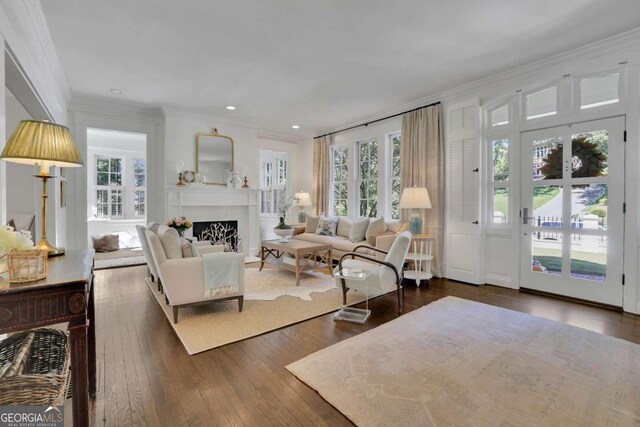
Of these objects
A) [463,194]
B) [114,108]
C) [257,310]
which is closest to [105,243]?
[114,108]

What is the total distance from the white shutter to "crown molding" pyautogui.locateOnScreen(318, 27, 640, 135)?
0.71ft

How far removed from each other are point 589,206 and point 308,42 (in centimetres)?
369

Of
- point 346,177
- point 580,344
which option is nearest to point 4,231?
point 580,344

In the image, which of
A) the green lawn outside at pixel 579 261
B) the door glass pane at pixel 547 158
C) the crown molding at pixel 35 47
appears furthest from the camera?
the door glass pane at pixel 547 158

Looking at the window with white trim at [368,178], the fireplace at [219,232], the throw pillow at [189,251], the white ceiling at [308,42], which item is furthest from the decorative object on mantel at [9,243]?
the window with white trim at [368,178]

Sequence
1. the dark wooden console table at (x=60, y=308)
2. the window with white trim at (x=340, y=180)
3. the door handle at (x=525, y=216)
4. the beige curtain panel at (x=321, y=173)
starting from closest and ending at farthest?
the dark wooden console table at (x=60, y=308)
the door handle at (x=525, y=216)
the window with white trim at (x=340, y=180)
the beige curtain panel at (x=321, y=173)

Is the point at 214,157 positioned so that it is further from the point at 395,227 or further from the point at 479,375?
the point at 479,375

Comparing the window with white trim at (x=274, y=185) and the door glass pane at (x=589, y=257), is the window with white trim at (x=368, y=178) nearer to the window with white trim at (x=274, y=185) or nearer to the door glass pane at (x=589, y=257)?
the window with white trim at (x=274, y=185)

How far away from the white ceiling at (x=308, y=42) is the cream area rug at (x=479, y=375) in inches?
113

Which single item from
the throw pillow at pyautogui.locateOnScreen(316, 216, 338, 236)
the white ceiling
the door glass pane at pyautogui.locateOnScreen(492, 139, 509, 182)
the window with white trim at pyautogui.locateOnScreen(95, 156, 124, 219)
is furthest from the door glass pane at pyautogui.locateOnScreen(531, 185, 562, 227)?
the window with white trim at pyautogui.locateOnScreen(95, 156, 124, 219)

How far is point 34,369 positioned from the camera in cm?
140

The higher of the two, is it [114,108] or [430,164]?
[114,108]

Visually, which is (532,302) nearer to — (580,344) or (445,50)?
(580,344)

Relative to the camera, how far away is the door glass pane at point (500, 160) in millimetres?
4207
